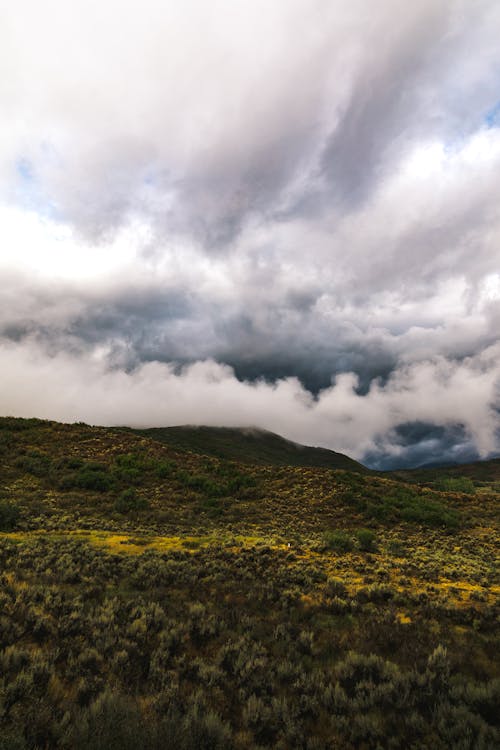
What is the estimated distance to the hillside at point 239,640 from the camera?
5.98 metres

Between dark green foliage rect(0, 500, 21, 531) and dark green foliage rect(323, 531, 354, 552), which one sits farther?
dark green foliage rect(0, 500, 21, 531)

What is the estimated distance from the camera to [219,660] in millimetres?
8086

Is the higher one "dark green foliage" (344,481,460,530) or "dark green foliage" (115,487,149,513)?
"dark green foliage" (344,481,460,530)

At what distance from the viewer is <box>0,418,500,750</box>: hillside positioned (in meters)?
5.98

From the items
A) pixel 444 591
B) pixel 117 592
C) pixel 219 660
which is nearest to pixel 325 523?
pixel 444 591

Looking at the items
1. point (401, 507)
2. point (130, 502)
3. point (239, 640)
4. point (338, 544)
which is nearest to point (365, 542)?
point (338, 544)

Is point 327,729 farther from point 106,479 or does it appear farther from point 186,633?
point 106,479

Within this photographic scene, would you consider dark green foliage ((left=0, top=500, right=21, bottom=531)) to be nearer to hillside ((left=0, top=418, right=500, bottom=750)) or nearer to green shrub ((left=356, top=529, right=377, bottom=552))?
hillside ((left=0, top=418, right=500, bottom=750))

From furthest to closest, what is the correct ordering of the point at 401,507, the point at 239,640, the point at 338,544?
the point at 401,507 < the point at 338,544 < the point at 239,640

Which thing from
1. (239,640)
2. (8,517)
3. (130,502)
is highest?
(239,640)

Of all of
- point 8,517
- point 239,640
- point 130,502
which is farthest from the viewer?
point 130,502

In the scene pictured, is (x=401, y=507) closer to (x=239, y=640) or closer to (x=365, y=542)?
(x=365, y=542)

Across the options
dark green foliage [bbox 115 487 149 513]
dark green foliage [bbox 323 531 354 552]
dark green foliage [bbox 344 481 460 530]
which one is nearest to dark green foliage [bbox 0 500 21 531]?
dark green foliage [bbox 115 487 149 513]

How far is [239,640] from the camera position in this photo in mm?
9000
